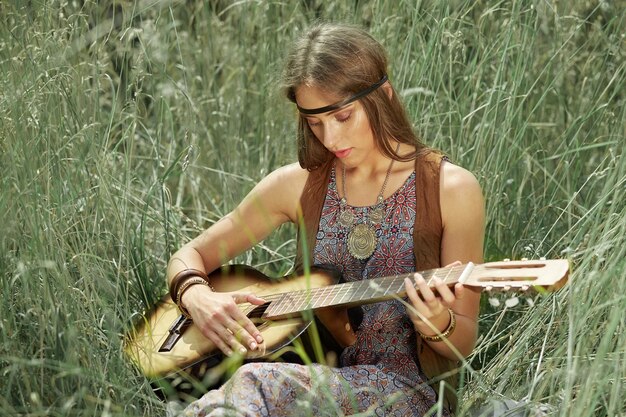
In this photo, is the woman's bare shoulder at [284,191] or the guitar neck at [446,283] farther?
the woman's bare shoulder at [284,191]

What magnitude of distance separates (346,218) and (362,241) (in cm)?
9

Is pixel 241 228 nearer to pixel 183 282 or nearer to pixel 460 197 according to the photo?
pixel 183 282

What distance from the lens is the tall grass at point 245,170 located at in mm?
2402

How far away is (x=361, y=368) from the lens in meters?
2.47

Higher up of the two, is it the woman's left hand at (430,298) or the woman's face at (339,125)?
the woman's face at (339,125)

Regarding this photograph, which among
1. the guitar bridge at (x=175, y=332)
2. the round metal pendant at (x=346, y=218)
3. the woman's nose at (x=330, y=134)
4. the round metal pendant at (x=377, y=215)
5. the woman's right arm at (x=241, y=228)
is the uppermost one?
the woman's nose at (x=330, y=134)

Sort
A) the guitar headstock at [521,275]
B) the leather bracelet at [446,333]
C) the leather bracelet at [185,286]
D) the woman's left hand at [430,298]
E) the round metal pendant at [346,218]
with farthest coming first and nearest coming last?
the leather bracelet at [185,286] < the round metal pendant at [346,218] < the leather bracelet at [446,333] < the woman's left hand at [430,298] < the guitar headstock at [521,275]

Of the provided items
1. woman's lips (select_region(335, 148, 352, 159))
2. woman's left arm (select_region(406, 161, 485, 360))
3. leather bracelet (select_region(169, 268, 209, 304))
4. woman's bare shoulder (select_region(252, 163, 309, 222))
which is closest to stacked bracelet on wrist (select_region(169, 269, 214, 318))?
leather bracelet (select_region(169, 268, 209, 304))

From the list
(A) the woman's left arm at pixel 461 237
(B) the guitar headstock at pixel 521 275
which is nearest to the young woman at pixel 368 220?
(A) the woman's left arm at pixel 461 237

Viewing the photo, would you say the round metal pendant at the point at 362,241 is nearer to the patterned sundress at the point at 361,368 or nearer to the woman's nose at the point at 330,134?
the patterned sundress at the point at 361,368

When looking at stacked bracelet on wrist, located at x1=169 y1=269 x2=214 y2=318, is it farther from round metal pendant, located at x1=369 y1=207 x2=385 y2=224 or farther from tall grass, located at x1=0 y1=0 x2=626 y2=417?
round metal pendant, located at x1=369 y1=207 x2=385 y2=224

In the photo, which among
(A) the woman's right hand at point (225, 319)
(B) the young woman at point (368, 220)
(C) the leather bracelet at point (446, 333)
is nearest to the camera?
(C) the leather bracelet at point (446, 333)

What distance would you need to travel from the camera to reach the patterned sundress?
7.52 feet

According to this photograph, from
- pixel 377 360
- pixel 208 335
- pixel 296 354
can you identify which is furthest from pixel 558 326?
pixel 208 335
